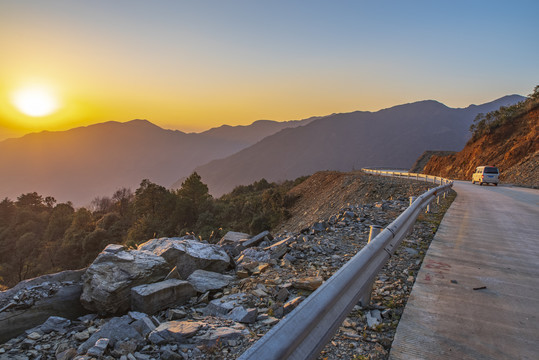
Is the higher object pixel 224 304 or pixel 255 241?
pixel 224 304

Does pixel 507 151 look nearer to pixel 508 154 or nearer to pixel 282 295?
pixel 508 154

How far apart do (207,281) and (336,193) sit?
2234 centimetres

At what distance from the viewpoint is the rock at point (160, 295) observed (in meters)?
4.24

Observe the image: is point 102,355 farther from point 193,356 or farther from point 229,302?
point 229,302

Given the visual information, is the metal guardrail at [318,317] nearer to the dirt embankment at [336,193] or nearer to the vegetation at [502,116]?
the dirt embankment at [336,193]

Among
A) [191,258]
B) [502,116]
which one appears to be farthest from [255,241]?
[502,116]

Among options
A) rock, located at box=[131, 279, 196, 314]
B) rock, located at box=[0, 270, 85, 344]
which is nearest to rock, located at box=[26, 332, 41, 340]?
rock, located at box=[0, 270, 85, 344]

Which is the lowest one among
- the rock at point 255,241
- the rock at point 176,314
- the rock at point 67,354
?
the rock at point 255,241

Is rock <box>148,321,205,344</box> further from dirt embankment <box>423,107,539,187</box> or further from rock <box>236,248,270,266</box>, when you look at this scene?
dirt embankment <box>423,107,539,187</box>

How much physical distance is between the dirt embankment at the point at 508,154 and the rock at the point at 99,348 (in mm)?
29349

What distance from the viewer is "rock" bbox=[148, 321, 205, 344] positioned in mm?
3002

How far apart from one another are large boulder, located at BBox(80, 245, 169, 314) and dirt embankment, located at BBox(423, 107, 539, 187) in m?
28.3

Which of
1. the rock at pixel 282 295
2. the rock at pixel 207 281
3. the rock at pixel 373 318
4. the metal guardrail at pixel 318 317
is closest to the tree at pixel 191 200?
the rock at pixel 207 281

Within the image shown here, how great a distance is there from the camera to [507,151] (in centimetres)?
3128
